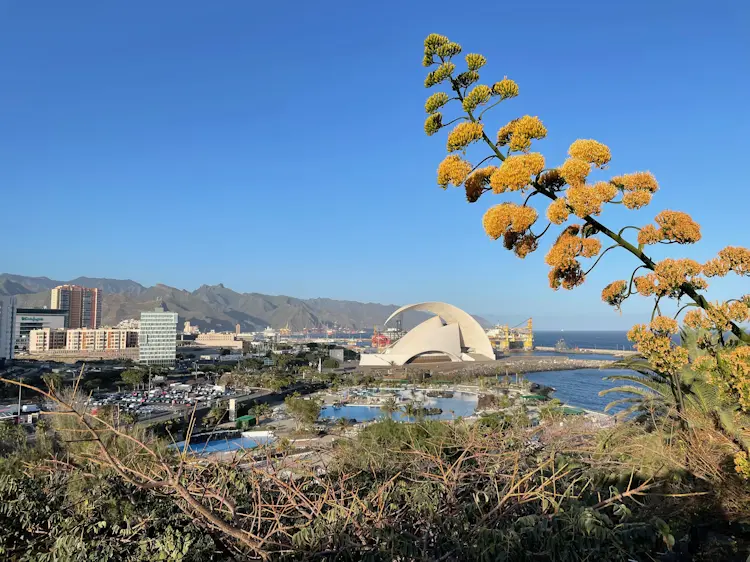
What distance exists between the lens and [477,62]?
215cm

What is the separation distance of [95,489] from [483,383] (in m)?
39.8

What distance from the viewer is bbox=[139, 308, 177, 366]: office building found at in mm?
57578

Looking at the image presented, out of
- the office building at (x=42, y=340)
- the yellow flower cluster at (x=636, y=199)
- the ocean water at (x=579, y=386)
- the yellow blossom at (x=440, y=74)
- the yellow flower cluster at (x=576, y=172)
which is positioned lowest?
the ocean water at (x=579, y=386)

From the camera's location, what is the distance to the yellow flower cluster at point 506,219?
6.67 ft

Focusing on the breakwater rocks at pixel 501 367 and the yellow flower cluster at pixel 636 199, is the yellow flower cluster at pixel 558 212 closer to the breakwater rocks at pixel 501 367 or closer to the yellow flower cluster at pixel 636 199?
the yellow flower cluster at pixel 636 199

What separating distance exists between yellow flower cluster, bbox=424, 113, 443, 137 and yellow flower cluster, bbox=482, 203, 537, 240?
0.45 m

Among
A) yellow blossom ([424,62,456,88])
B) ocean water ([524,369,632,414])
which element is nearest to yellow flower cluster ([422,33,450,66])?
yellow blossom ([424,62,456,88])

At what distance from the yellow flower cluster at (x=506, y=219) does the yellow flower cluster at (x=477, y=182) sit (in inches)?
5.4

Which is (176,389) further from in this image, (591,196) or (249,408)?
(591,196)

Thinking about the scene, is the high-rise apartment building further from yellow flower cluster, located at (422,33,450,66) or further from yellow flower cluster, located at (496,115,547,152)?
yellow flower cluster, located at (496,115,547,152)

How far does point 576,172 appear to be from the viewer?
2.03 metres

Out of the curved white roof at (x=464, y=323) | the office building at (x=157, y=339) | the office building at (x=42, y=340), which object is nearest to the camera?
the office building at (x=157, y=339)

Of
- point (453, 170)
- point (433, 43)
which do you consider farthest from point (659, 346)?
point (433, 43)

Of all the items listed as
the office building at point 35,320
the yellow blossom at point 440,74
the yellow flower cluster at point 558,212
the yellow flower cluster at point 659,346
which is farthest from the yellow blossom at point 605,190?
the office building at point 35,320
